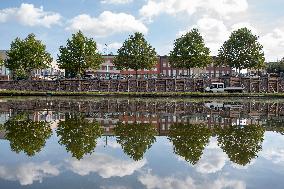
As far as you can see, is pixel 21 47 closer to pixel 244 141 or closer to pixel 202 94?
pixel 202 94

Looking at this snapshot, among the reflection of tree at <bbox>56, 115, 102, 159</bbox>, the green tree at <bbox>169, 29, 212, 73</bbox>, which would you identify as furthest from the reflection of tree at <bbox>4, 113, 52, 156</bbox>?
the green tree at <bbox>169, 29, 212, 73</bbox>

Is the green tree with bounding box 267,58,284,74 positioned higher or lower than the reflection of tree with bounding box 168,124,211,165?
higher

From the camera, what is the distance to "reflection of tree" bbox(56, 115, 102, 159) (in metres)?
18.6

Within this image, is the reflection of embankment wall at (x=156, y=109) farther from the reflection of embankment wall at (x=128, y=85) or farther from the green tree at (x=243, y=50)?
the green tree at (x=243, y=50)

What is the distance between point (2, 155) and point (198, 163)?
7.73 m

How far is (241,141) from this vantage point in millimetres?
20953

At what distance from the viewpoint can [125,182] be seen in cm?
1284

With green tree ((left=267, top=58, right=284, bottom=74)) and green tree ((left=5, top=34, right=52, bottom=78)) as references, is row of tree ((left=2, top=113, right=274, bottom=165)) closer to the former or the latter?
green tree ((left=5, top=34, right=52, bottom=78))

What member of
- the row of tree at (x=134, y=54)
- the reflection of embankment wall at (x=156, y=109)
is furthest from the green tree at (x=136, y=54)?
the reflection of embankment wall at (x=156, y=109)

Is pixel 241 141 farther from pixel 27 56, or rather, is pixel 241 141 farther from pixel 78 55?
pixel 27 56

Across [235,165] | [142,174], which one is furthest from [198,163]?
[142,174]

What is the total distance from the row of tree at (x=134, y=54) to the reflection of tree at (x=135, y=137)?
7229 centimetres

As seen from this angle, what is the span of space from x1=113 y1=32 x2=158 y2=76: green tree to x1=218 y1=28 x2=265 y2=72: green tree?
710 inches

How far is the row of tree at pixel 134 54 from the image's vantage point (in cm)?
9888
